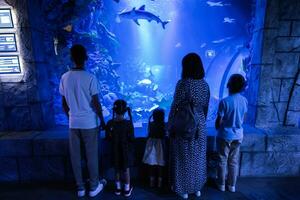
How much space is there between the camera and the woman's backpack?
2.19m

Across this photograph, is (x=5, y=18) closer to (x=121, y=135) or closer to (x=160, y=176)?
(x=121, y=135)

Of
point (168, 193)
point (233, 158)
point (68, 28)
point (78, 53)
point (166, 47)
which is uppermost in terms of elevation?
point (166, 47)

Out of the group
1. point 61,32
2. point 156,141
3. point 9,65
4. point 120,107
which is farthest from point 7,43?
point 156,141

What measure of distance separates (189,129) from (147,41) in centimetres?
958

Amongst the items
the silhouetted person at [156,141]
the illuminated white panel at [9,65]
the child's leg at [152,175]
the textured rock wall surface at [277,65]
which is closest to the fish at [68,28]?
the illuminated white panel at [9,65]

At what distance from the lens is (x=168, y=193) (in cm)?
273

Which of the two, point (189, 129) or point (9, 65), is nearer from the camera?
point (189, 129)

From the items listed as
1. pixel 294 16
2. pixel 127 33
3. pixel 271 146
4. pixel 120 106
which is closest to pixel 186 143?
pixel 120 106

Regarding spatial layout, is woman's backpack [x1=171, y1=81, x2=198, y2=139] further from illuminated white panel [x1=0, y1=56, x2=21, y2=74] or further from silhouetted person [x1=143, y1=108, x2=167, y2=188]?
illuminated white panel [x1=0, y1=56, x2=21, y2=74]

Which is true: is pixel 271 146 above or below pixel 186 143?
below

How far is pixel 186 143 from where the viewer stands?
2.34 m

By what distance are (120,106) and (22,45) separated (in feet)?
6.53

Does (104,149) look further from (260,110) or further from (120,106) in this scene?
(260,110)

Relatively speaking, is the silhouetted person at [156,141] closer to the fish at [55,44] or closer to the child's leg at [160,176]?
the child's leg at [160,176]
